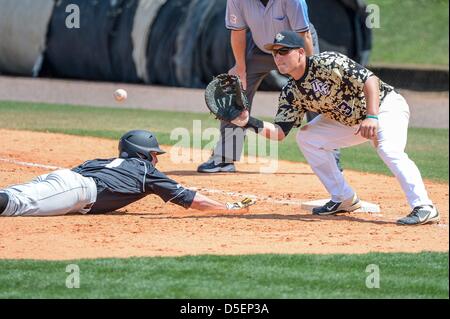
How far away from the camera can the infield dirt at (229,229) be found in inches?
287

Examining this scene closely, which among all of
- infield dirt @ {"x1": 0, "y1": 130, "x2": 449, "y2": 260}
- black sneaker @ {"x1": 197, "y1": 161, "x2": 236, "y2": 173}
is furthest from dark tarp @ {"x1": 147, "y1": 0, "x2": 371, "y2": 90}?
infield dirt @ {"x1": 0, "y1": 130, "x2": 449, "y2": 260}

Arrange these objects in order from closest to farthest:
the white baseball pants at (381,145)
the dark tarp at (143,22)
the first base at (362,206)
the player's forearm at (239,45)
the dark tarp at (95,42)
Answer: the white baseball pants at (381,145) → the first base at (362,206) → the player's forearm at (239,45) → the dark tarp at (143,22) → the dark tarp at (95,42)

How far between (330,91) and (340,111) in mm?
236

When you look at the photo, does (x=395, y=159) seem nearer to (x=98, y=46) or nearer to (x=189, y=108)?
(x=189, y=108)

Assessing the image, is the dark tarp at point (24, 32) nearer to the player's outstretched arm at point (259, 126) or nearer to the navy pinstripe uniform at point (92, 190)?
the navy pinstripe uniform at point (92, 190)

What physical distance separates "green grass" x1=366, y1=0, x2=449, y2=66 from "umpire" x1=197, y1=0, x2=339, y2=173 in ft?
55.2

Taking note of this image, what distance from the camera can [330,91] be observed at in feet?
26.1

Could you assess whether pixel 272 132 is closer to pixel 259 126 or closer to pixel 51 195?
pixel 259 126

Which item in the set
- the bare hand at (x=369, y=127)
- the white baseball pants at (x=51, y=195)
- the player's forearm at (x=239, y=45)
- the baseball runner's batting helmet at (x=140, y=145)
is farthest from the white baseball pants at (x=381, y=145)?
the player's forearm at (x=239, y=45)

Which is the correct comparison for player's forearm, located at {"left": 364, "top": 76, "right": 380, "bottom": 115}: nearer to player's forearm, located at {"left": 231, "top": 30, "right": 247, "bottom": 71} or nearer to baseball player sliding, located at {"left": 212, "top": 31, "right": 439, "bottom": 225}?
baseball player sliding, located at {"left": 212, "top": 31, "right": 439, "bottom": 225}

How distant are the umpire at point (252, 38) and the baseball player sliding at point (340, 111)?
1633 millimetres

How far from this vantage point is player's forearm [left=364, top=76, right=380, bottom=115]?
7766 mm

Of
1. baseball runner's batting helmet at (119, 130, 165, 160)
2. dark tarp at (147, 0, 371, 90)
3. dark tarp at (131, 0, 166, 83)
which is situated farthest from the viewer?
dark tarp at (131, 0, 166, 83)

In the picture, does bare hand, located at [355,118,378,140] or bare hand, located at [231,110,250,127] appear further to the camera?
bare hand, located at [231,110,250,127]
